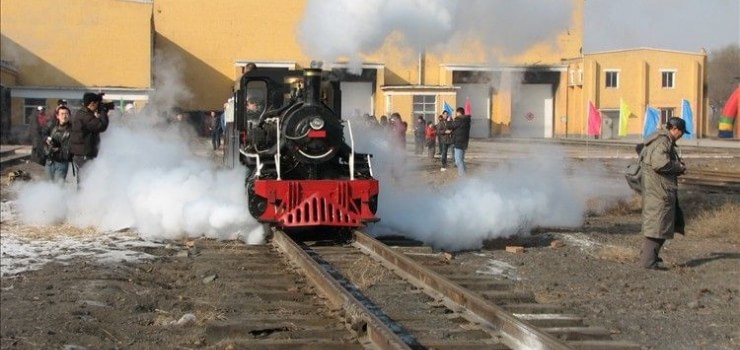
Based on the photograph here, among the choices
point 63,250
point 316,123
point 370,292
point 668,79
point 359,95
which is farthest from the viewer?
point 668,79

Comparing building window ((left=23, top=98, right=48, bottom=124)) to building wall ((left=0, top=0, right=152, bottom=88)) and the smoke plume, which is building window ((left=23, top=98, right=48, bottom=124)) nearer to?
building wall ((left=0, top=0, right=152, bottom=88))

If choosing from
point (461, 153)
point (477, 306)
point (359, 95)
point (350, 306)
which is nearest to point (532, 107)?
point (359, 95)

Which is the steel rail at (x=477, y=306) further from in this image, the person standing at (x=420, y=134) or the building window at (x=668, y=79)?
the building window at (x=668, y=79)

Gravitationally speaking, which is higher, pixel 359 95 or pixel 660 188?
pixel 359 95

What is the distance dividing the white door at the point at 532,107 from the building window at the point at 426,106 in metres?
6.42

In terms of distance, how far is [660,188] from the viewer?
9117 millimetres

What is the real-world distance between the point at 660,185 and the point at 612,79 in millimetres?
55582

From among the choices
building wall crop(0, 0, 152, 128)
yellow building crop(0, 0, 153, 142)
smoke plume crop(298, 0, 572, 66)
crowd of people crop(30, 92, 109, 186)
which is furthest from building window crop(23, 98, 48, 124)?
smoke plume crop(298, 0, 572, 66)

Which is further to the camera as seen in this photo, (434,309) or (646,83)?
(646,83)

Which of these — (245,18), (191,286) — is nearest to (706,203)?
(191,286)

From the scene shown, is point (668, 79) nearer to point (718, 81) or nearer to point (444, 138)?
point (718, 81)

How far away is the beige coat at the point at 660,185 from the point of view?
29.7 ft

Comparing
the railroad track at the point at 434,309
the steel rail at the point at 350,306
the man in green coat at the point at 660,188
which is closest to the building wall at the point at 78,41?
the steel rail at the point at 350,306

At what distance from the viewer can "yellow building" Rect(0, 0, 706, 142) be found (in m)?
15.9
